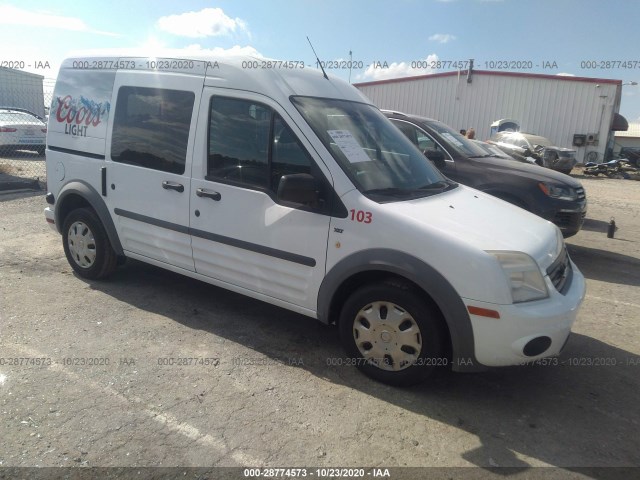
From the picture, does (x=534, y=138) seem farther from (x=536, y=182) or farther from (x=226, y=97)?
(x=226, y=97)

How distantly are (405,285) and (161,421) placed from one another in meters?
1.73

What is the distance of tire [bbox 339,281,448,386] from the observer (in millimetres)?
3297

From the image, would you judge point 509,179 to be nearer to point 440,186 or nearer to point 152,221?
point 440,186

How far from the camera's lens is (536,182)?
6.84 m

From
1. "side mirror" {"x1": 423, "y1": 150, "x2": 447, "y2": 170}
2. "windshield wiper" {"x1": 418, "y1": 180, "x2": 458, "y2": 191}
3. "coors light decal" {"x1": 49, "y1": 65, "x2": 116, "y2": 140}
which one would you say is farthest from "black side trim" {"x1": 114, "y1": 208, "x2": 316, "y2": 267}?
"side mirror" {"x1": 423, "y1": 150, "x2": 447, "y2": 170}

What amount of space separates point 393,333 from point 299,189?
1.15 metres

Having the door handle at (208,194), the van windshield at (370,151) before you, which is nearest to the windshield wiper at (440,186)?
the van windshield at (370,151)

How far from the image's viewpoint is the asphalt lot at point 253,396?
113 inches

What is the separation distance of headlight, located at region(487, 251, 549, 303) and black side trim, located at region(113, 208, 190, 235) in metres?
2.54

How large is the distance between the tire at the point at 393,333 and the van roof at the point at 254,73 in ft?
5.46

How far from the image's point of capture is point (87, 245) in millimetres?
5148

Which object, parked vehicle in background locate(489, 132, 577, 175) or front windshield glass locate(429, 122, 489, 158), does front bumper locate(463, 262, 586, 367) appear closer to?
front windshield glass locate(429, 122, 489, 158)

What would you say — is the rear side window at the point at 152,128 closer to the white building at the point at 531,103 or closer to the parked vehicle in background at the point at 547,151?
the parked vehicle in background at the point at 547,151

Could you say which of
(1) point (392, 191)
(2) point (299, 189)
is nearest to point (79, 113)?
(2) point (299, 189)
